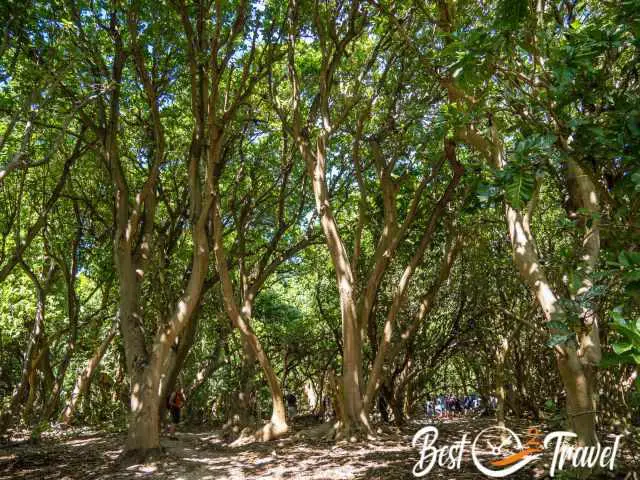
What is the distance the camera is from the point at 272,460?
8.20 m

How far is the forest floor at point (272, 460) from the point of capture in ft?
20.6

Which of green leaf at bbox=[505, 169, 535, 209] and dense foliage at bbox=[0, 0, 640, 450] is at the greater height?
dense foliage at bbox=[0, 0, 640, 450]

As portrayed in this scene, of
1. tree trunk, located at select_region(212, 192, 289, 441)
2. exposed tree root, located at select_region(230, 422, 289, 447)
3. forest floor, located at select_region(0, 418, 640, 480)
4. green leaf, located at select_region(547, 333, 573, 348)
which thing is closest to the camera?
green leaf, located at select_region(547, 333, 573, 348)

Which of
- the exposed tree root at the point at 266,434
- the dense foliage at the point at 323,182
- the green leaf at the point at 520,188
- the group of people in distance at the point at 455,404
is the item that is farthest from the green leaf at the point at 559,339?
the group of people in distance at the point at 455,404

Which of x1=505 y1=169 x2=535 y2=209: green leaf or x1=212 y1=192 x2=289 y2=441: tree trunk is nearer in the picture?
x1=505 y1=169 x2=535 y2=209: green leaf

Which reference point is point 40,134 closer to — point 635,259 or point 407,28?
point 407,28

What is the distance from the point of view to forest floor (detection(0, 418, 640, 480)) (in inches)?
247

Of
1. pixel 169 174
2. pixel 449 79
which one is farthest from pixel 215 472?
pixel 169 174

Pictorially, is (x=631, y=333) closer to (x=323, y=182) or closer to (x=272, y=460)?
(x=272, y=460)

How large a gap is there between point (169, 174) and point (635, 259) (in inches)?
457

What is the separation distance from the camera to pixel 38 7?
7777 millimetres

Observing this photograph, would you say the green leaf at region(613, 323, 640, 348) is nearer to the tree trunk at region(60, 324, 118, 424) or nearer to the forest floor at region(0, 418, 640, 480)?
the forest floor at region(0, 418, 640, 480)

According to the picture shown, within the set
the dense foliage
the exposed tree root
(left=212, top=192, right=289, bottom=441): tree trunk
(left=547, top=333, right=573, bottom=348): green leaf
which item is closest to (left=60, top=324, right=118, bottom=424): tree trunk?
the dense foliage

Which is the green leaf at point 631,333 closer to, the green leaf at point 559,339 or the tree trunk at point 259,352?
the green leaf at point 559,339
